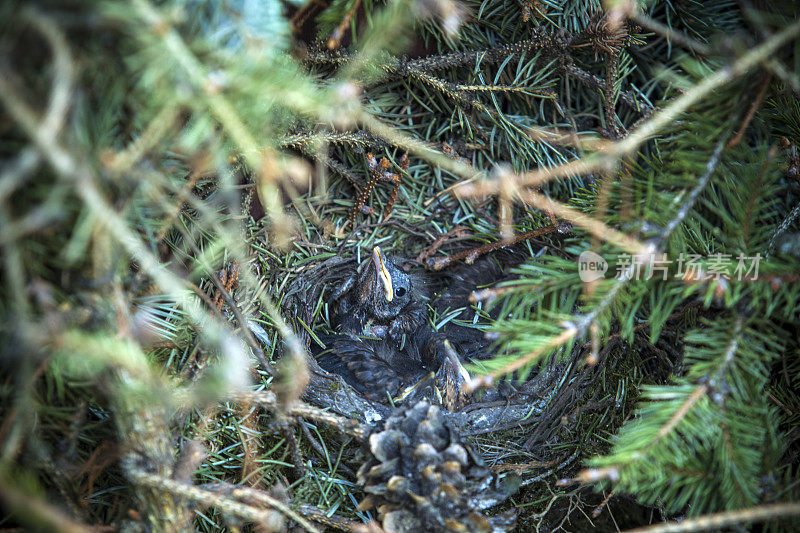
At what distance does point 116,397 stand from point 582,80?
124cm

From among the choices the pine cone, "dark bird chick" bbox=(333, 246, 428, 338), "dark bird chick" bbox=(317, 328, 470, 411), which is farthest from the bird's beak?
the pine cone

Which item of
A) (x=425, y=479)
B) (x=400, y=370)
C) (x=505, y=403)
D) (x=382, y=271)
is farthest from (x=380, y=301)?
(x=425, y=479)

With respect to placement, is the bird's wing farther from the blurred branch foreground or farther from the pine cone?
the pine cone

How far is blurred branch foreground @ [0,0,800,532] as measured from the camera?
0.53 meters

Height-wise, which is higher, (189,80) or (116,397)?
(189,80)

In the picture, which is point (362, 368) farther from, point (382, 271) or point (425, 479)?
point (425, 479)

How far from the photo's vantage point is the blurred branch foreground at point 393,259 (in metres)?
0.53

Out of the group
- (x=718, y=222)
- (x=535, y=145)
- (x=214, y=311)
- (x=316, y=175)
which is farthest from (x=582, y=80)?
(x=214, y=311)

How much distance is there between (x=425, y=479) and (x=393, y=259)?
0.77 metres

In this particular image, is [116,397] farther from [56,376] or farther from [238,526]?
[238,526]

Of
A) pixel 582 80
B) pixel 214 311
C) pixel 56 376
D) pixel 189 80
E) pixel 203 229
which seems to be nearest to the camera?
pixel 189 80

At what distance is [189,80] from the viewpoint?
0.52 metres

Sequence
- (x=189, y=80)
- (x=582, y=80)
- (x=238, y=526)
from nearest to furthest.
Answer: (x=189, y=80), (x=238, y=526), (x=582, y=80)

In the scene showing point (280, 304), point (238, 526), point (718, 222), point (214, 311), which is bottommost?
point (238, 526)
